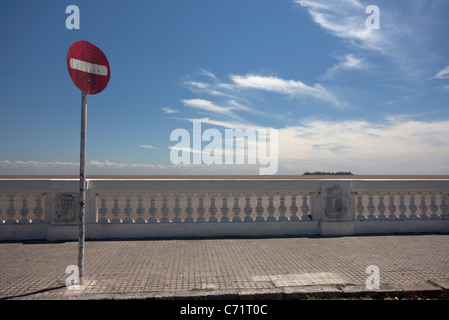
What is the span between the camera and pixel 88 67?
13.8 feet

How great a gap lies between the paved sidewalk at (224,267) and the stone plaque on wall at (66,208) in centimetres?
57

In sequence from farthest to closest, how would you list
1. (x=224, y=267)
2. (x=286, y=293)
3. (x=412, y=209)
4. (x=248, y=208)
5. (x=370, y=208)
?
1. (x=412, y=209)
2. (x=370, y=208)
3. (x=248, y=208)
4. (x=224, y=267)
5. (x=286, y=293)

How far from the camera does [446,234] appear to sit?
23.7 feet

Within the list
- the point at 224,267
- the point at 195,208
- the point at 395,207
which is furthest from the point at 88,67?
the point at 395,207

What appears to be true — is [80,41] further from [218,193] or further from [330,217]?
[330,217]

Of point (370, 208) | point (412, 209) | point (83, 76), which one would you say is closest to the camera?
point (83, 76)

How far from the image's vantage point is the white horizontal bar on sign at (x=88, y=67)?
401 centimetres

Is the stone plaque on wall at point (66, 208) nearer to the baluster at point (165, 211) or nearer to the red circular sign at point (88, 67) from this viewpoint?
the baluster at point (165, 211)

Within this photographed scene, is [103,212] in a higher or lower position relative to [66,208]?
lower

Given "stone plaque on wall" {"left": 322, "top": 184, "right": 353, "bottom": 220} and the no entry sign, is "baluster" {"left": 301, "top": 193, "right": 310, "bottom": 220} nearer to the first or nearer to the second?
"stone plaque on wall" {"left": 322, "top": 184, "right": 353, "bottom": 220}

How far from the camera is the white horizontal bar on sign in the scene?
401cm

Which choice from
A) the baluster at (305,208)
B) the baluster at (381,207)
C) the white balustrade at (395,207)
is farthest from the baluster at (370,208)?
the baluster at (305,208)

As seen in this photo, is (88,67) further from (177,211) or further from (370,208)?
(370,208)
